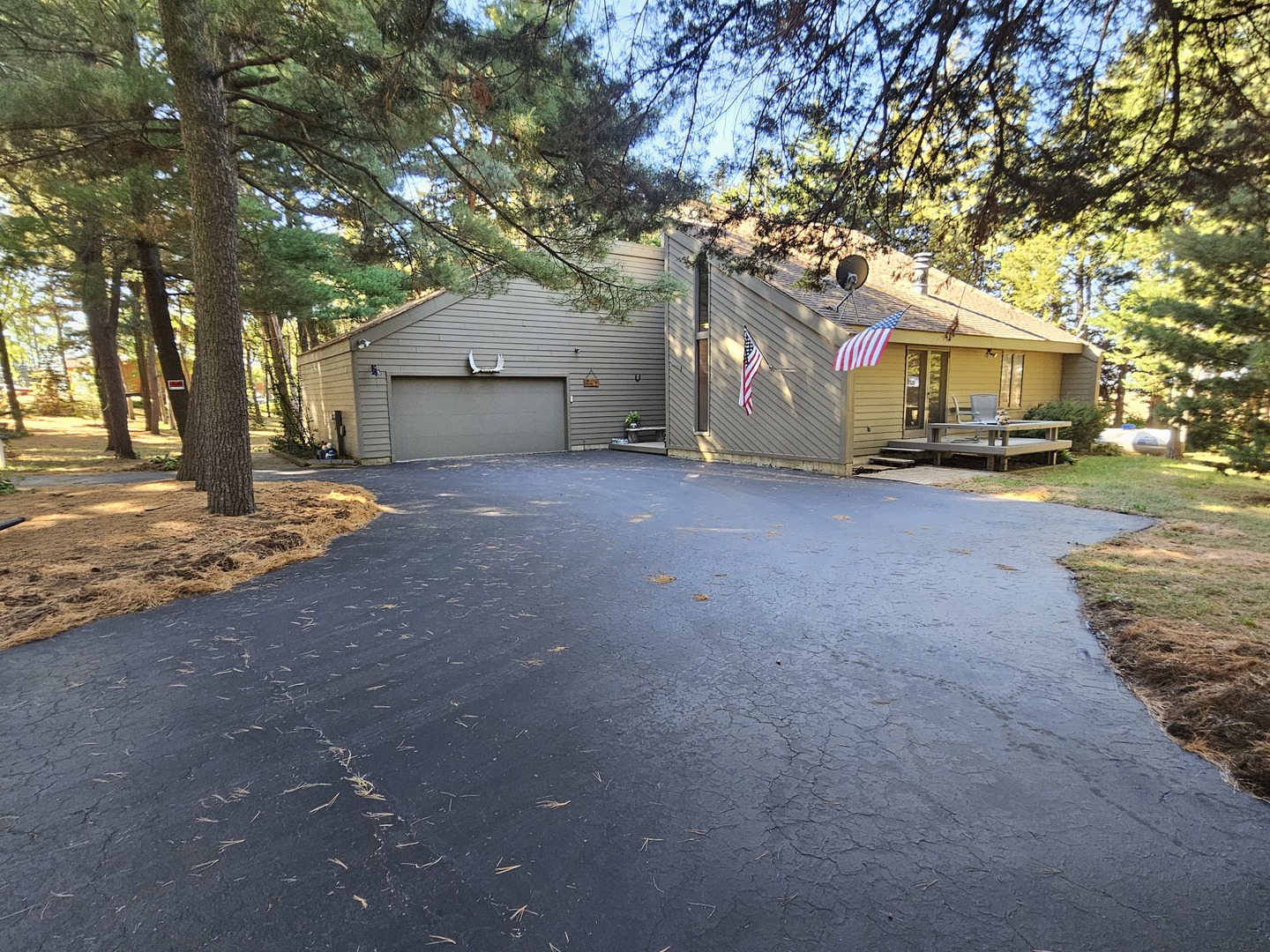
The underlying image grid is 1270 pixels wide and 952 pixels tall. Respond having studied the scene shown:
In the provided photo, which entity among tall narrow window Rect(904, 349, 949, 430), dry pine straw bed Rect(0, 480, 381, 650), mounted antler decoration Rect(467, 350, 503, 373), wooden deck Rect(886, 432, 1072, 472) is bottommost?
dry pine straw bed Rect(0, 480, 381, 650)

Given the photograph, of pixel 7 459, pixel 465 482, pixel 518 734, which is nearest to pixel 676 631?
pixel 518 734

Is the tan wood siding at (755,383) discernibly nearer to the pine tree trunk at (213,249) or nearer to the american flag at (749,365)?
the american flag at (749,365)

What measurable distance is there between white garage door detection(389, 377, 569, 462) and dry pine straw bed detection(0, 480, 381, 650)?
256 inches

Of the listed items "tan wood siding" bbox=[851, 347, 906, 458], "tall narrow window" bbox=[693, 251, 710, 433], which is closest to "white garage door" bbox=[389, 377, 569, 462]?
"tall narrow window" bbox=[693, 251, 710, 433]

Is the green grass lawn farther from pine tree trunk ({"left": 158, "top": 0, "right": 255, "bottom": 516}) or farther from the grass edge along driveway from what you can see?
pine tree trunk ({"left": 158, "top": 0, "right": 255, "bottom": 516})

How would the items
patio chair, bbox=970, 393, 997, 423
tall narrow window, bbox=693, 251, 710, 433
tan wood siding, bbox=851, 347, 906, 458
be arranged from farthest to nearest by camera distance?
tall narrow window, bbox=693, 251, 710, 433, patio chair, bbox=970, 393, 997, 423, tan wood siding, bbox=851, 347, 906, 458

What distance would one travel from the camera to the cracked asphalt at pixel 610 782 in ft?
5.30

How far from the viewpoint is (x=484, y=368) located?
15.2 m

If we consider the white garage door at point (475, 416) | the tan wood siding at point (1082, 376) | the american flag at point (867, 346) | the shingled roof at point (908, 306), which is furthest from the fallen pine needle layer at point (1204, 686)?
the tan wood siding at point (1082, 376)

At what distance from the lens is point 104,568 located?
4734 mm

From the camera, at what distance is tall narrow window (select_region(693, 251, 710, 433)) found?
1362cm

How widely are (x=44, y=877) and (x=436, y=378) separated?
547 inches

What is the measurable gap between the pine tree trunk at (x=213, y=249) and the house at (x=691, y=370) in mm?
5396

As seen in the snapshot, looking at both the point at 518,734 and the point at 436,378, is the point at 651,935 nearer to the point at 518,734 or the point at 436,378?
the point at 518,734
